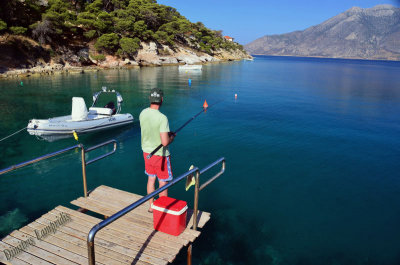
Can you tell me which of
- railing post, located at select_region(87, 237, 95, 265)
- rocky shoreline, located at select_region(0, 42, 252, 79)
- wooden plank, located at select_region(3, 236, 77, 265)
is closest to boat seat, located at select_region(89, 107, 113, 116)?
wooden plank, located at select_region(3, 236, 77, 265)

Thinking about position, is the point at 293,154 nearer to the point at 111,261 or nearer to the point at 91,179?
the point at 91,179

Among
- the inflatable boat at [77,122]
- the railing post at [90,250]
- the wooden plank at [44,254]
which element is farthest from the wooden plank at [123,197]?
the inflatable boat at [77,122]

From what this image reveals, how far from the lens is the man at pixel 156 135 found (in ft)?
17.3

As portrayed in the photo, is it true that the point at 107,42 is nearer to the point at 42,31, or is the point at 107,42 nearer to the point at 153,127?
the point at 42,31

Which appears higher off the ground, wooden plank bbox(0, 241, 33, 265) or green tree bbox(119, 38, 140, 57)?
green tree bbox(119, 38, 140, 57)

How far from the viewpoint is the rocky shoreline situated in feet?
155

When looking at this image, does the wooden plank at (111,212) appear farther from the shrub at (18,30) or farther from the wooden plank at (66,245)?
the shrub at (18,30)

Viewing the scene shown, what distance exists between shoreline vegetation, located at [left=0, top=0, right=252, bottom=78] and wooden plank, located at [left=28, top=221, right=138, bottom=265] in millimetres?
47356

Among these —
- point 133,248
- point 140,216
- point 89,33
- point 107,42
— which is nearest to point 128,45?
point 107,42

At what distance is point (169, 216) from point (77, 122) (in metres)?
12.2

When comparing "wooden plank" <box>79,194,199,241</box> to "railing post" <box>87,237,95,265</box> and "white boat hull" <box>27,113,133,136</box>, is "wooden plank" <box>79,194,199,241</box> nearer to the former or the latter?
"railing post" <box>87,237,95,265</box>

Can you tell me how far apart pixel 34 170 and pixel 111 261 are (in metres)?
9.54

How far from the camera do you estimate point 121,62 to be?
2537 inches

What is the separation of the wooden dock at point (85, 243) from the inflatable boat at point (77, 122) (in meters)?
10.1
